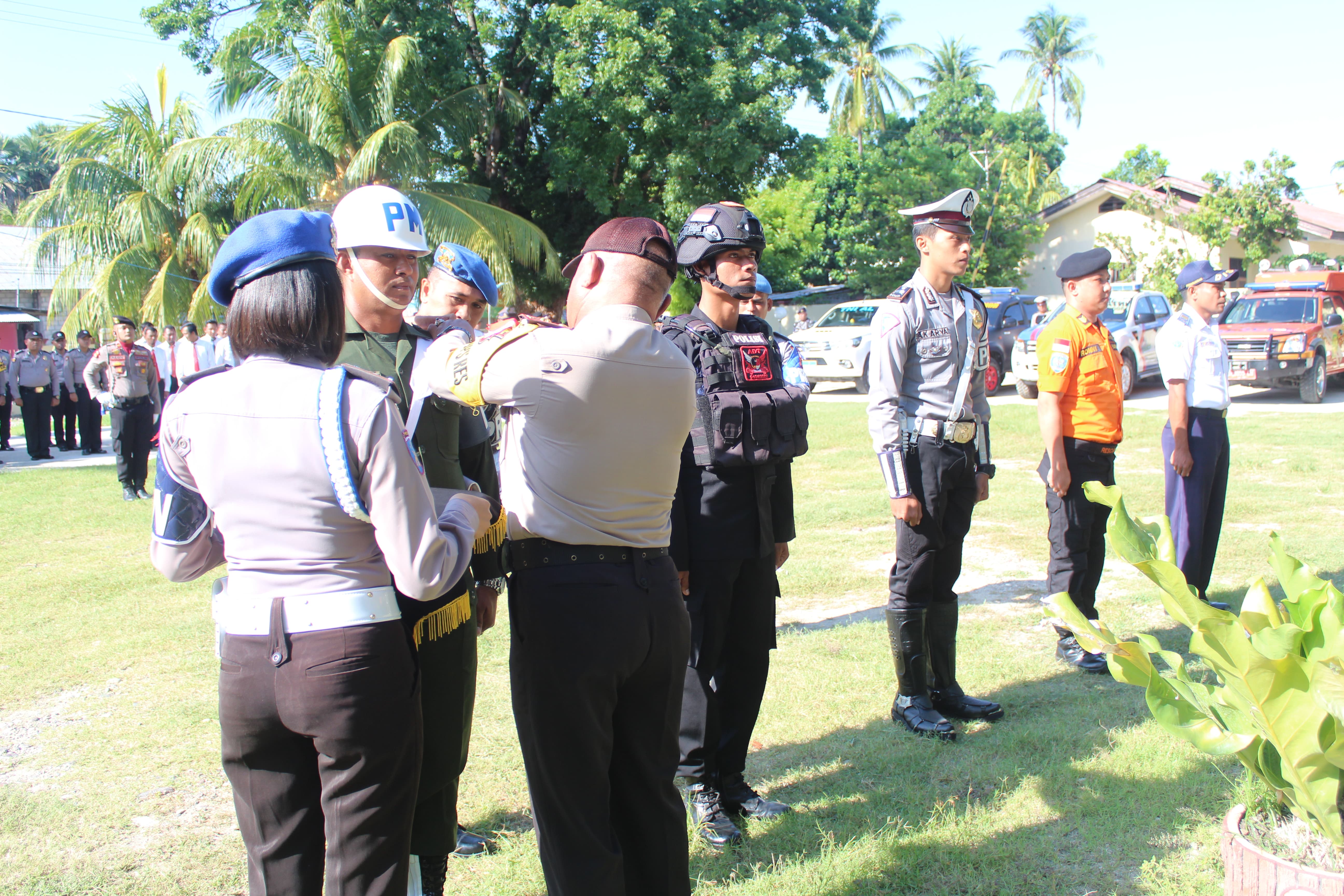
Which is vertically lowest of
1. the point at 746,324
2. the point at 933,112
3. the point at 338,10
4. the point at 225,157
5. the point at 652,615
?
the point at 652,615

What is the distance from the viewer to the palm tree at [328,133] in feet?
60.8

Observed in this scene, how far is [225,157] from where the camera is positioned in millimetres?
18531

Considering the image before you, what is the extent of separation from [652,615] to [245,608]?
0.89m

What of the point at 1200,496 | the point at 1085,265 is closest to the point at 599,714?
the point at 1085,265

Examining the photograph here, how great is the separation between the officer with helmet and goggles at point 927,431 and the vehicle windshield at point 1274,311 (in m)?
15.7

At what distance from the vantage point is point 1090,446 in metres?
4.82

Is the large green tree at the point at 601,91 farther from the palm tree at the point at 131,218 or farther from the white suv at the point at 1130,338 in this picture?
the white suv at the point at 1130,338

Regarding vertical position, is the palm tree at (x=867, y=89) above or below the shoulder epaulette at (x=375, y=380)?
above

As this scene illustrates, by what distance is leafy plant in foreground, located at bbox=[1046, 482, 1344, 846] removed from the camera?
2062 mm

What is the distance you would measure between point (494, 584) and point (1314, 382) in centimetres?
1738

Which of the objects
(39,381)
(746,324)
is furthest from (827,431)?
(39,381)

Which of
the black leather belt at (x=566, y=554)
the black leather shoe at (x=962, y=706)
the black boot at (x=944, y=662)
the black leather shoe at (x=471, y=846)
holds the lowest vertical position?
the black leather shoe at (x=471, y=846)

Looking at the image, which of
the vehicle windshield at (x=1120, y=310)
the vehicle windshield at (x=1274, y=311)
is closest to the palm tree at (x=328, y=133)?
the vehicle windshield at (x=1120, y=310)

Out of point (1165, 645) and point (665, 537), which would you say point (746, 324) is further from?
point (1165, 645)
